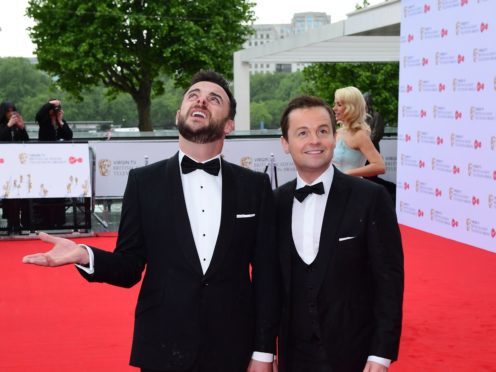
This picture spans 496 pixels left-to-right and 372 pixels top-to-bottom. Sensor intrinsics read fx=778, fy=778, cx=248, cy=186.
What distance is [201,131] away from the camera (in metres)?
2.65

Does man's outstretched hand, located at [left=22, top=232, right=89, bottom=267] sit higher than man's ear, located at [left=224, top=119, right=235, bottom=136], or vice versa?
man's ear, located at [left=224, top=119, right=235, bottom=136]

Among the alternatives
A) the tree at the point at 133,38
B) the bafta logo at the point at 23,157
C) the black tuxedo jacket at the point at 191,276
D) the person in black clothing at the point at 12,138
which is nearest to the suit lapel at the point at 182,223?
the black tuxedo jacket at the point at 191,276

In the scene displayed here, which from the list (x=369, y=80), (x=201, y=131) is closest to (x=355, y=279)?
(x=201, y=131)

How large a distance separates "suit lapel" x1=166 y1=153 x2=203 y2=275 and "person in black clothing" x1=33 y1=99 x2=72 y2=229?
783 centimetres

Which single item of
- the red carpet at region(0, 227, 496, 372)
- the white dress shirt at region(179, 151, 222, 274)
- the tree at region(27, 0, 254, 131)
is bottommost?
the red carpet at region(0, 227, 496, 372)

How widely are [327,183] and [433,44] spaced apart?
806cm

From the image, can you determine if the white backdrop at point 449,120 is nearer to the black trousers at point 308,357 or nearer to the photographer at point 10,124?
the photographer at point 10,124

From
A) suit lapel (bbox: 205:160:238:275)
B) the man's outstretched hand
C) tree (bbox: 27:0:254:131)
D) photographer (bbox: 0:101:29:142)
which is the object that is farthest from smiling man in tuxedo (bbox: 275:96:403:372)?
tree (bbox: 27:0:254:131)

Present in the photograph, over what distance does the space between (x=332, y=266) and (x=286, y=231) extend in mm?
202

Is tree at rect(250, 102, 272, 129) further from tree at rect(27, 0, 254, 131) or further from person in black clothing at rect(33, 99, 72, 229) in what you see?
person in black clothing at rect(33, 99, 72, 229)

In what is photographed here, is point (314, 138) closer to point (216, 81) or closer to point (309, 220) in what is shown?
point (309, 220)

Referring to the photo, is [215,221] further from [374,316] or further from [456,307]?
[456,307]

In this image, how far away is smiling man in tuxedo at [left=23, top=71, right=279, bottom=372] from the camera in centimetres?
262

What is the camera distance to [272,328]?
2645 millimetres
